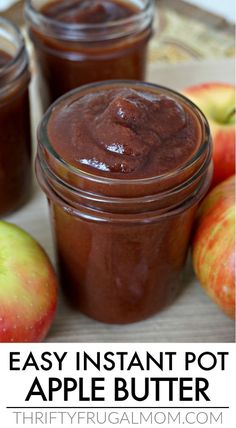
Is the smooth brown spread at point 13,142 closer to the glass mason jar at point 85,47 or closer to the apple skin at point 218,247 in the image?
the glass mason jar at point 85,47

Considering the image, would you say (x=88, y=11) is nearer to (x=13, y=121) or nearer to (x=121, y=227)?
(x=13, y=121)

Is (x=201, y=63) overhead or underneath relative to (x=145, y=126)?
underneath

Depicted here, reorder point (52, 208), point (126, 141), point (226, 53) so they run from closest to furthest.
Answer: point (126, 141)
point (52, 208)
point (226, 53)

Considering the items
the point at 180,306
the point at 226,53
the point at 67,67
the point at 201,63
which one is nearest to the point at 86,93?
the point at 67,67

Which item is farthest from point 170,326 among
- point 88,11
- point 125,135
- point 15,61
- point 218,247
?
point 88,11

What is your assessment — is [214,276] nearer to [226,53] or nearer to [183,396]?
[183,396]

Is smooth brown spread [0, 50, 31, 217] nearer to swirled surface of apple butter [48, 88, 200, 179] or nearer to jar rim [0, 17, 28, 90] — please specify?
jar rim [0, 17, 28, 90]
